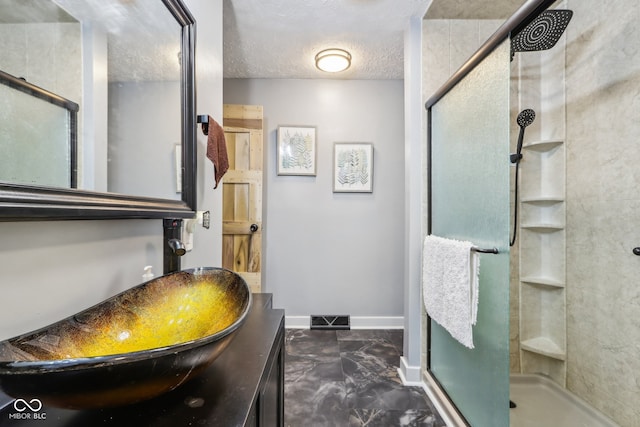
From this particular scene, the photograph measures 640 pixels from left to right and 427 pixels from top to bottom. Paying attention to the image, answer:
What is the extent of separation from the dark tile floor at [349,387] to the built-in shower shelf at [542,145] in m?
1.74

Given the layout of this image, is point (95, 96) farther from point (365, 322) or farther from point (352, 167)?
point (365, 322)

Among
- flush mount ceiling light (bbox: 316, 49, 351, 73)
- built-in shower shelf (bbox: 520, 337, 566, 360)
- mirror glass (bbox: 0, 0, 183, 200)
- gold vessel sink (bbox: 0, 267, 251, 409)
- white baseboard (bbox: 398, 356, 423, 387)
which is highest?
flush mount ceiling light (bbox: 316, 49, 351, 73)

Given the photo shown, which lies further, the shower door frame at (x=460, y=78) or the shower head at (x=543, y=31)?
the shower head at (x=543, y=31)

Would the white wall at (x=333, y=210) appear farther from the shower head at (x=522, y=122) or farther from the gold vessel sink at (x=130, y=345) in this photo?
the gold vessel sink at (x=130, y=345)

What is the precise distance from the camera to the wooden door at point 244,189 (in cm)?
244

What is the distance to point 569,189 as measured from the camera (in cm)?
158

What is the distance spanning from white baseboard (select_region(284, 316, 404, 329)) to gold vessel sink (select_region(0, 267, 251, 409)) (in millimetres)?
1934

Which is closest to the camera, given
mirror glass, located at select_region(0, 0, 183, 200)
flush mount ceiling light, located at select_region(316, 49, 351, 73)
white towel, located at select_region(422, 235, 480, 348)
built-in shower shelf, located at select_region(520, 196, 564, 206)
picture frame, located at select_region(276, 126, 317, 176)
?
mirror glass, located at select_region(0, 0, 183, 200)

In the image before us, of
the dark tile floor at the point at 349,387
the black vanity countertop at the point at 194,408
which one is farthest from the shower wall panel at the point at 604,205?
the black vanity countertop at the point at 194,408

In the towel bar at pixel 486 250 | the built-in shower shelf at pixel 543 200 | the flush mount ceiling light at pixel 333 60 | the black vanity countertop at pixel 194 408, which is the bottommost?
the black vanity countertop at pixel 194 408

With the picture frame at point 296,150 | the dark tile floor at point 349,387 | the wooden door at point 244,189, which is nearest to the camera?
the dark tile floor at point 349,387

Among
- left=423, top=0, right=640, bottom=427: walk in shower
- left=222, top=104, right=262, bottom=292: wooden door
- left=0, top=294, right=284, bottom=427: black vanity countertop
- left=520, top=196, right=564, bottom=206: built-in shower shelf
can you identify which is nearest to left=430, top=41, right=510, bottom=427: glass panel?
left=423, top=0, right=640, bottom=427: walk in shower

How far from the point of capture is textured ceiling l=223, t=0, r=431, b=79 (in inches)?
66.9

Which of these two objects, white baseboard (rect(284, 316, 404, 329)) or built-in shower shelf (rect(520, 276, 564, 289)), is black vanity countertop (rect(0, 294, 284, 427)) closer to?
built-in shower shelf (rect(520, 276, 564, 289))
